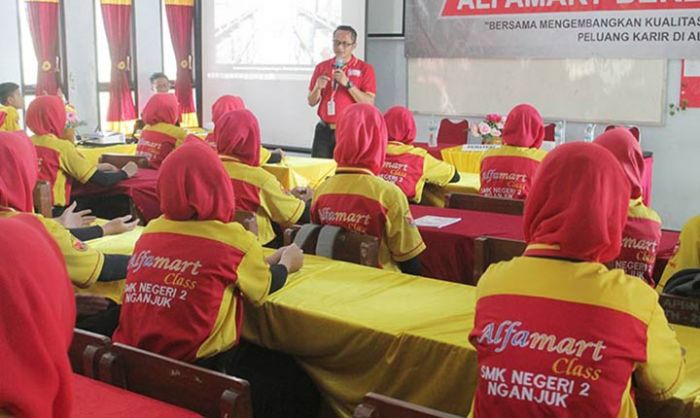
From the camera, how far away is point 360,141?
3.32 meters

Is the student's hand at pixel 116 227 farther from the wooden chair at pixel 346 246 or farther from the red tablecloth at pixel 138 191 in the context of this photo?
the red tablecloth at pixel 138 191

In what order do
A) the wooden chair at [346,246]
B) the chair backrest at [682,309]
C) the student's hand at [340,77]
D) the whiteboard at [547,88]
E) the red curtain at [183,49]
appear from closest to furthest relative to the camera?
the chair backrest at [682,309] < the wooden chair at [346,246] < the student's hand at [340,77] < the whiteboard at [547,88] < the red curtain at [183,49]

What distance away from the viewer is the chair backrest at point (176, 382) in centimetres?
162

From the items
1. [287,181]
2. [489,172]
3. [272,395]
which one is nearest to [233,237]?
[272,395]

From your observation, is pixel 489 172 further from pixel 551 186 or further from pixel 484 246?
pixel 551 186

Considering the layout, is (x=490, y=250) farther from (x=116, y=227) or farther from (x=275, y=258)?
(x=116, y=227)

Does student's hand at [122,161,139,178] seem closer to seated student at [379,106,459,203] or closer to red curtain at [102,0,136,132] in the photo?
seated student at [379,106,459,203]

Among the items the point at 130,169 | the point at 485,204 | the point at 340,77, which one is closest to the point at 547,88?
the point at 340,77

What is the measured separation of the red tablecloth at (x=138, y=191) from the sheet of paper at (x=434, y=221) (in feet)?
5.43

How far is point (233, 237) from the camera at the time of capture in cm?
222

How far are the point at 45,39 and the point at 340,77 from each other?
373 centimetres

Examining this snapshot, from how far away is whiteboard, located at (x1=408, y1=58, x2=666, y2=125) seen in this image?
6668 millimetres

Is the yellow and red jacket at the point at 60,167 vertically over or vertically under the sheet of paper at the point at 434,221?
over

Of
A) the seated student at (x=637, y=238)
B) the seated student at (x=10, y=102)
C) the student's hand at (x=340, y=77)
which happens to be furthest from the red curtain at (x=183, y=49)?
the seated student at (x=637, y=238)
